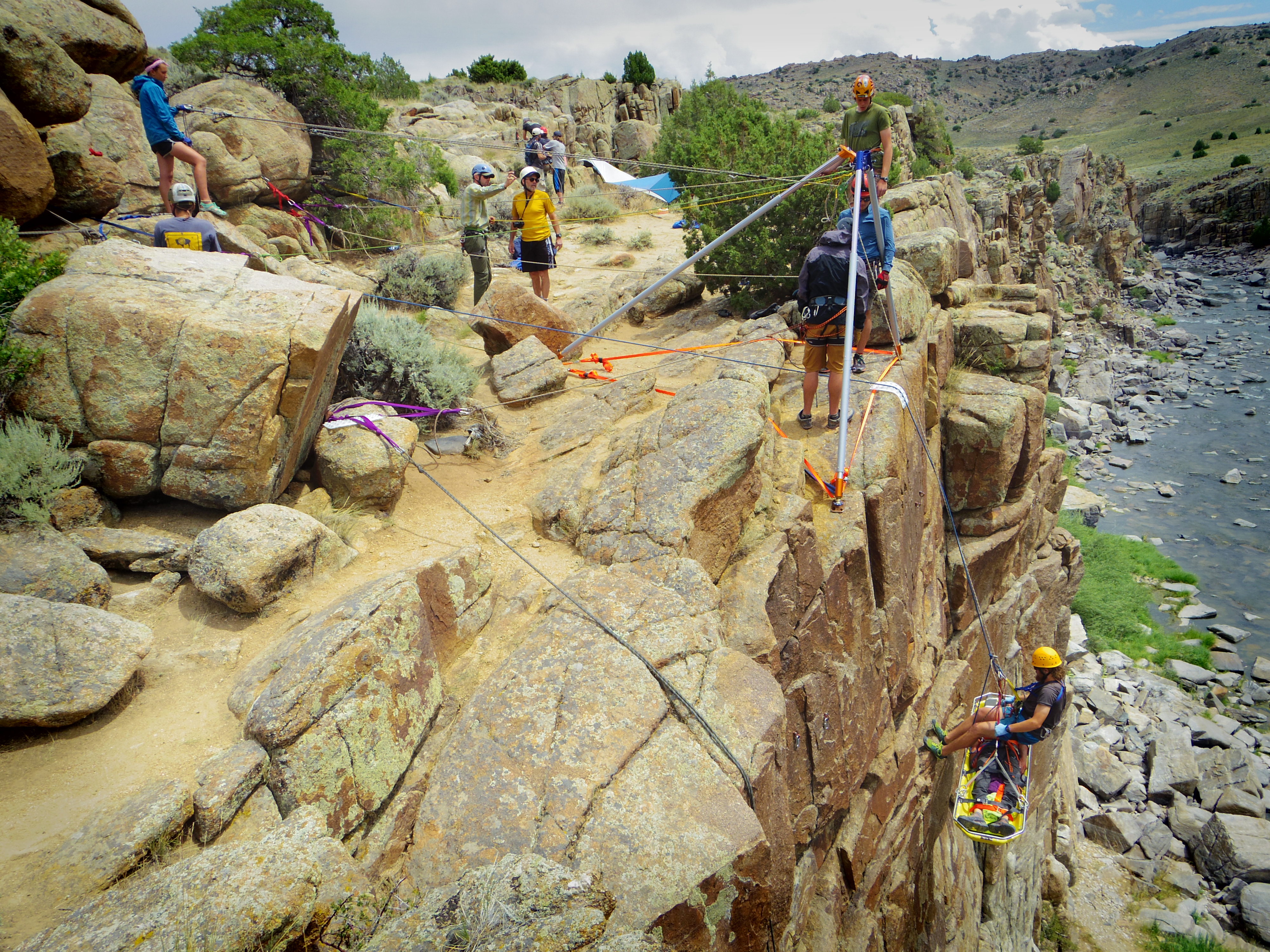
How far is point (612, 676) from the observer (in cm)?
511

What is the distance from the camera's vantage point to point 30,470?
18.0 feet

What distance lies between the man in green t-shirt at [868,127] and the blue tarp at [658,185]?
1265cm

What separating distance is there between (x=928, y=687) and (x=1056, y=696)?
5.57 ft

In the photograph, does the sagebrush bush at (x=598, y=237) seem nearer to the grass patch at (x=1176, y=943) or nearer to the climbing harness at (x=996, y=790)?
the climbing harness at (x=996, y=790)

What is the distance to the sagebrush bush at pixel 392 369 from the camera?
8.96 m

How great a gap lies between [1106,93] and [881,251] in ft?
544

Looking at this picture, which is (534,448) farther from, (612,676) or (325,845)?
(325,845)

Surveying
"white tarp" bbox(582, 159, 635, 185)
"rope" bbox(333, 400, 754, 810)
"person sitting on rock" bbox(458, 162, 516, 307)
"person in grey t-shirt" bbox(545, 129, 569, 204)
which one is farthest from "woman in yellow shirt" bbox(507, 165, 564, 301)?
"white tarp" bbox(582, 159, 635, 185)

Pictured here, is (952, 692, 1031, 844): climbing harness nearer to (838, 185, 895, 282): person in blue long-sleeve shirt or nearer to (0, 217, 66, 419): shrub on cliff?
(838, 185, 895, 282): person in blue long-sleeve shirt

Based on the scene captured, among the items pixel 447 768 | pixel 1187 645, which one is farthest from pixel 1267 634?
pixel 447 768

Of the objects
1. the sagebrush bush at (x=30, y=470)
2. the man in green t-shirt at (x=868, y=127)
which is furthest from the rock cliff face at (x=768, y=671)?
the sagebrush bush at (x=30, y=470)

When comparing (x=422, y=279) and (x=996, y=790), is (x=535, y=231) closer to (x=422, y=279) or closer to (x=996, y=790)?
(x=422, y=279)

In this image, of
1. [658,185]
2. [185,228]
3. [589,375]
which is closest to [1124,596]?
[658,185]

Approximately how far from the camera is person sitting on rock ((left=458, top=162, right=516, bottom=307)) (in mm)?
13391
